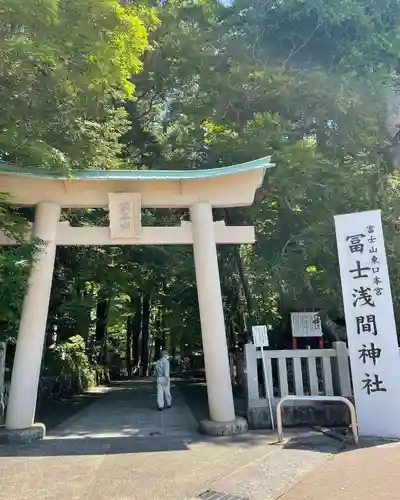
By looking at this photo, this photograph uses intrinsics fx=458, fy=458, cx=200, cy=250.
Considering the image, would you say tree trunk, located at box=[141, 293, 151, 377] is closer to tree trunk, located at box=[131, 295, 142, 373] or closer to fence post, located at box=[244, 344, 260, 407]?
tree trunk, located at box=[131, 295, 142, 373]

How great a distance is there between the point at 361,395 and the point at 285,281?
3396 millimetres

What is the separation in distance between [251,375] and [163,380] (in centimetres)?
349

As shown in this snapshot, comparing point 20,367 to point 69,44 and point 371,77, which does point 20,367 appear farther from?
point 371,77

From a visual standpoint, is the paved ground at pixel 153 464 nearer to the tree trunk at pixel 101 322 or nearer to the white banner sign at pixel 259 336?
the white banner sign at pixel 259 336

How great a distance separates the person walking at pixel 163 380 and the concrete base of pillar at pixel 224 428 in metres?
3.33

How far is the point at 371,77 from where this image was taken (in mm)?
11070

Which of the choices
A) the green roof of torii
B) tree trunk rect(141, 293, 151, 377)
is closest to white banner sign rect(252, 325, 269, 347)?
the green roof of torii

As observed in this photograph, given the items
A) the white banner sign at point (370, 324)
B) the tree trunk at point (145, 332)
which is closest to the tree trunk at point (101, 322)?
the tree trunk at point (145, 332)

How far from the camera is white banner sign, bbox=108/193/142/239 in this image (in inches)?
348

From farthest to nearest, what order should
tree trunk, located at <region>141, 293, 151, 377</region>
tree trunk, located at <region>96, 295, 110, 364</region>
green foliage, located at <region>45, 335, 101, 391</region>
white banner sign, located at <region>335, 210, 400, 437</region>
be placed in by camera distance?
tree trunk, located at <region>141, 293, 151, 377</region> < tree trunk, located at <region>96, 295, 110, 364</region> < green foliage, located at <region>45, 335, 101, 391</region> < white banner sign, located at <region>335, 210, 400, 437</region>

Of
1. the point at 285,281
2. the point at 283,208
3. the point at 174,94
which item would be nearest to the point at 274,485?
the point at 285,281

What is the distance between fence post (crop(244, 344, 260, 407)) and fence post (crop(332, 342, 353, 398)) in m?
Answer: 1.66

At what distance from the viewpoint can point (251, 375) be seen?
29.6 feet

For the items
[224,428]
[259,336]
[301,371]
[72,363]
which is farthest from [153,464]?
[72,363]
